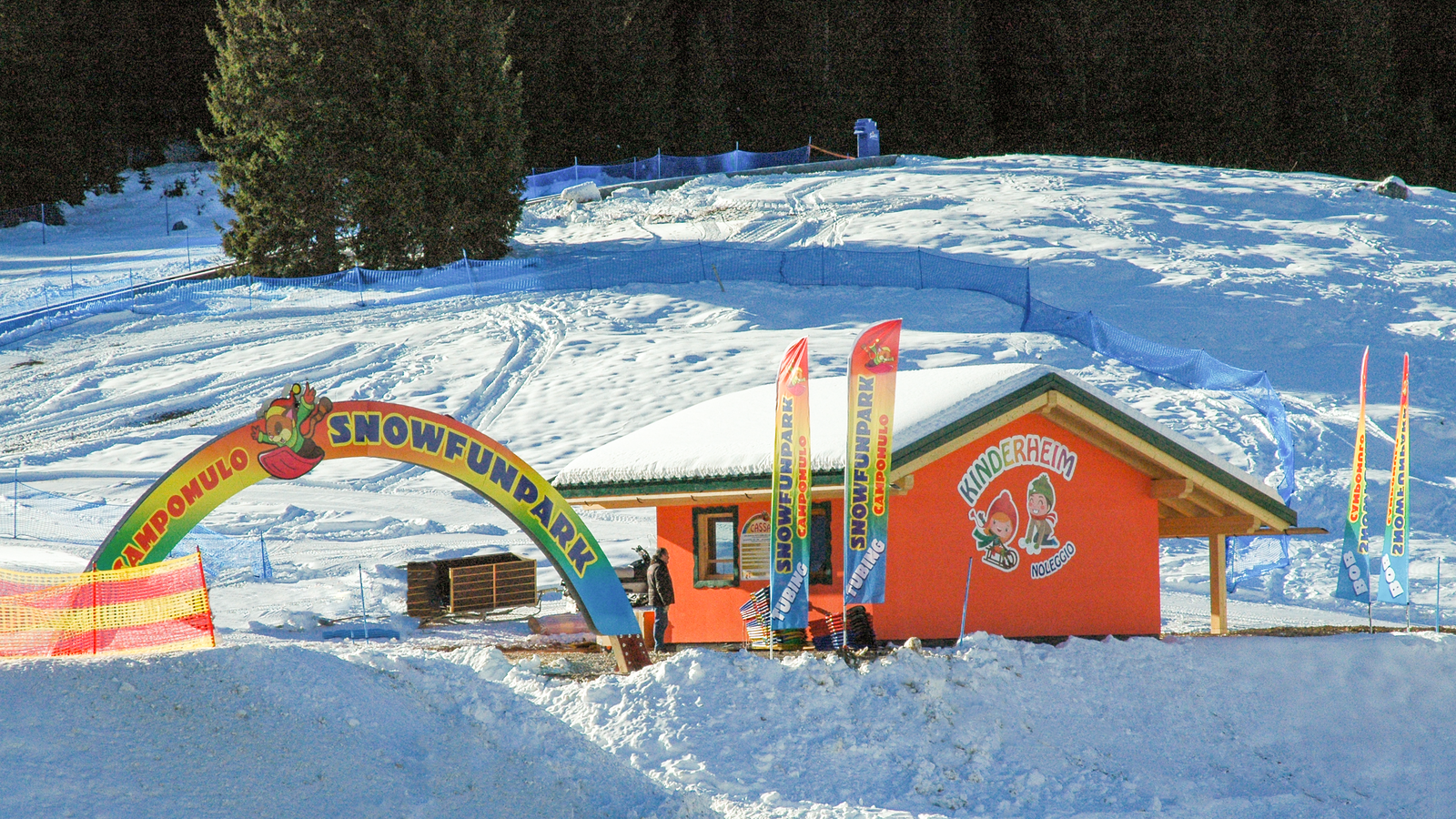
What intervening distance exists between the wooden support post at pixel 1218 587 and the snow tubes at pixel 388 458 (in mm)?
7155

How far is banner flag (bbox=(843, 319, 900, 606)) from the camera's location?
482 inches

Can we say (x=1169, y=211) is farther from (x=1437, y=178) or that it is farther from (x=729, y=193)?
(x=1437, y=178)

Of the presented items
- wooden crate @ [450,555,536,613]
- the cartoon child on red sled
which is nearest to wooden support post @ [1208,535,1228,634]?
wooden crate @ [450,555,536,613]

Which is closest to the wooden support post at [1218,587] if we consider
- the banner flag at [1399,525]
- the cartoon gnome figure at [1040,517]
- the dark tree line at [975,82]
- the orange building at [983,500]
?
the orange building at [983,500]

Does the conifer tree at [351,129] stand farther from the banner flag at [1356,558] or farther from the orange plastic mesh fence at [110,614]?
the orange plastic mesh fence at [110,614]

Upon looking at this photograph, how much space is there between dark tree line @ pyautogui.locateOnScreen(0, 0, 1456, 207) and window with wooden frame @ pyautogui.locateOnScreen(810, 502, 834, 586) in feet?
152

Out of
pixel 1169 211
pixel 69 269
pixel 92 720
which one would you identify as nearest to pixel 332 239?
pixel 69 269

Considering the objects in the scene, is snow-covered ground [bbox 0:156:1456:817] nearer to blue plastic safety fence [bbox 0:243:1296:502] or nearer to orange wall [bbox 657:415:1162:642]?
blue plastic safety fence [bbox 0:243:1296:502]

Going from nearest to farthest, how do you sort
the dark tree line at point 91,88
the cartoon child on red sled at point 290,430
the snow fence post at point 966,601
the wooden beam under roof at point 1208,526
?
the cartoon child on red sled at point 290,430 < the snow fence post at point 966,601 < the wooden beam under roof at point 1208,526 < the dark tree line at point 91,88

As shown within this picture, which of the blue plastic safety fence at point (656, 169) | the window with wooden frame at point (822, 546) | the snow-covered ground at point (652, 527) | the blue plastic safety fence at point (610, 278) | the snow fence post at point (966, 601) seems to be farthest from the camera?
the blue plastic safety fence at point (656, 169)

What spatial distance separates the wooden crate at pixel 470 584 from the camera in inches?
758

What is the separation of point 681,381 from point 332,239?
15.6 metres

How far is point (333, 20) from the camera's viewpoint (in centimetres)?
3872

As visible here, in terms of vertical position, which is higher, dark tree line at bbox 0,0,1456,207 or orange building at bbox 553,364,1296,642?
dark tree line at bbox 0,0,1456,207
